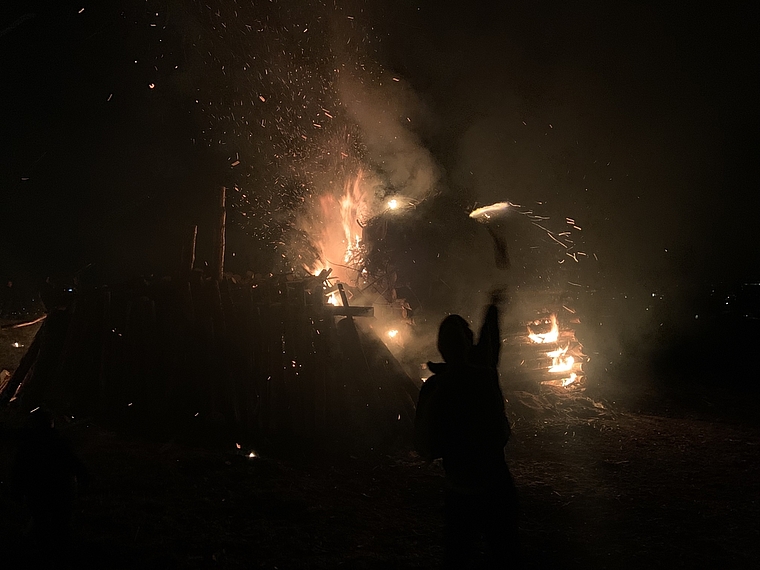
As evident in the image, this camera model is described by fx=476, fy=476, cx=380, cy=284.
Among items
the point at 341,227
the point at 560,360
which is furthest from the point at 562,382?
the point at 341,227

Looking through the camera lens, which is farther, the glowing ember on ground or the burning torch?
the glowing ember on ground

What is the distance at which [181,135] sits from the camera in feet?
46.9

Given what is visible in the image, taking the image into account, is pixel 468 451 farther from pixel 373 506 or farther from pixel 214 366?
pixel 214 366

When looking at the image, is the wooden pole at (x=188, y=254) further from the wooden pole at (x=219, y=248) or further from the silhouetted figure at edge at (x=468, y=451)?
the silhouetted figure at edge at (x=468, y=451)

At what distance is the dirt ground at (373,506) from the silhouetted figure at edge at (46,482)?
0.25 m

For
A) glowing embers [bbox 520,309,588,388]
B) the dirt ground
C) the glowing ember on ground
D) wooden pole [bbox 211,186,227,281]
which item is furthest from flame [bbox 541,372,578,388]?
the glowing ember on ground

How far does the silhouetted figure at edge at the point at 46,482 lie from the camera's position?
3566 mm

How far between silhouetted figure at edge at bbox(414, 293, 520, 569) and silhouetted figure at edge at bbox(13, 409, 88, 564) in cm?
281

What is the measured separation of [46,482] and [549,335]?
36.9 ft

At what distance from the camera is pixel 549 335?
1245 cm

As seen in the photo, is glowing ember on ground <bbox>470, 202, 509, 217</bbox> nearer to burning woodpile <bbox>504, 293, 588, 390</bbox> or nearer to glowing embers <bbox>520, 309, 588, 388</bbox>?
burning woodpile <bbox>504, 293, 588, 390</bbox>

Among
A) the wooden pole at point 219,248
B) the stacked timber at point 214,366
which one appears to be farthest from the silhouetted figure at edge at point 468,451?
the wooden pole at point 219,248

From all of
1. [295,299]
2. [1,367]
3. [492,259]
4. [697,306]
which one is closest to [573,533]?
[295,299]

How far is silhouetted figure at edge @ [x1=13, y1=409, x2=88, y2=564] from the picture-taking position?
3.57 m
